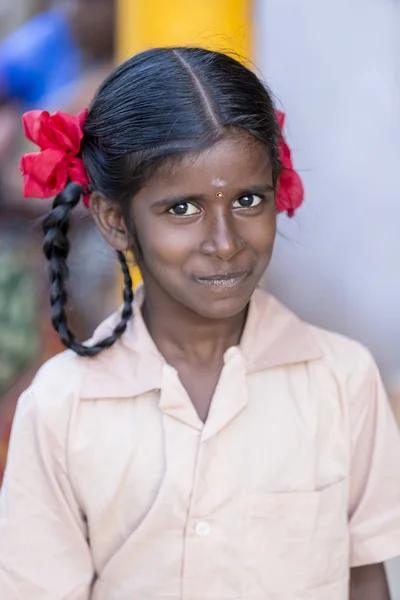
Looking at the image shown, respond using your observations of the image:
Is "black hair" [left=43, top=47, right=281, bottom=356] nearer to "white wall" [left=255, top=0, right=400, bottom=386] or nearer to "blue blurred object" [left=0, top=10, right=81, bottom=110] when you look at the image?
"white wall" [left=255, top=0, right=400, bottom=386]

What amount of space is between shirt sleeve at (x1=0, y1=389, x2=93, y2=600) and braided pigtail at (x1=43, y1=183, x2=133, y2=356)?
6.2 inches

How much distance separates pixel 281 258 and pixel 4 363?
918mm

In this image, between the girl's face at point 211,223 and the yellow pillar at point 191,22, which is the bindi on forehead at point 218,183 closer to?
the girl's face at point 211,223

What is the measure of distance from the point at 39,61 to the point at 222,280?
1.54m

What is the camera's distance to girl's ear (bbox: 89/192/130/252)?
5.59 ft

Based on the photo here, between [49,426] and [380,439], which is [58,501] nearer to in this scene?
[49,426]

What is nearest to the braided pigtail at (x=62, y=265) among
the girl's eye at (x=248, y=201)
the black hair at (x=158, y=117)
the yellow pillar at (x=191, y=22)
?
the black hair at (x=158, y=117)

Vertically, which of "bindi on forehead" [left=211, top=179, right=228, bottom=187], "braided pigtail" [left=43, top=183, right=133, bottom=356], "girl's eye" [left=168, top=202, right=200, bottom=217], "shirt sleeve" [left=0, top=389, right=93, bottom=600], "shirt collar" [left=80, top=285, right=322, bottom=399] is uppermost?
"bindi on forehead" [left=211, top=179, right=228, bottom=187]

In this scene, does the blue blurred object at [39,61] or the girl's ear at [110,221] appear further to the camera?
the blue blurred object at [39,61]

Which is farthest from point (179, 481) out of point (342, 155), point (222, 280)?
point (342, 155)

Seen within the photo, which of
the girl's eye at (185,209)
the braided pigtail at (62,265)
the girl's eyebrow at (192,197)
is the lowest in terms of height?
the braided pigtail at (62,265)

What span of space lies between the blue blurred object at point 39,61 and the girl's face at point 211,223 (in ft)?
4.55

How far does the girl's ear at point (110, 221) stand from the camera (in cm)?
170

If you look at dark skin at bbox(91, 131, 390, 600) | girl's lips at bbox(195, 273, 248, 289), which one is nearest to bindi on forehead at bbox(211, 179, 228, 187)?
dark skin at bbox(91, 131, 390, 600)
